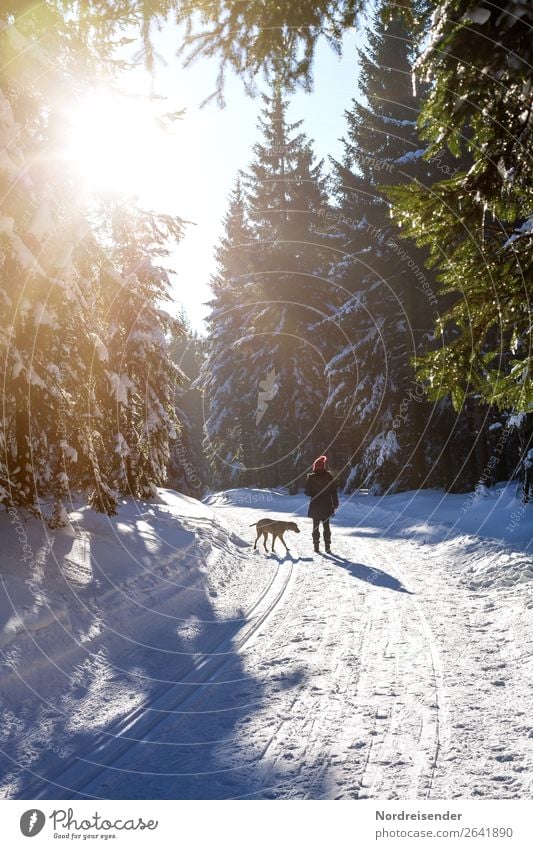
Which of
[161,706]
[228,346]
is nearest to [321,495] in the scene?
[161,706]

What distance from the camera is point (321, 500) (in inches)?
533

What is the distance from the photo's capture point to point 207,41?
540 centimetres

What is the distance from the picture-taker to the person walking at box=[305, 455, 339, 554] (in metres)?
13.5

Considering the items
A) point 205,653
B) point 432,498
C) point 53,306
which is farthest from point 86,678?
point 432,498

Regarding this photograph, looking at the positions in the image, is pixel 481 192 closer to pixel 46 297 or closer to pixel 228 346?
pixel 46 297

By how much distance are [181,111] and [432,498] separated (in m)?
15.9

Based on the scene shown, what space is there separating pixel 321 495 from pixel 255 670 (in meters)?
7.82
